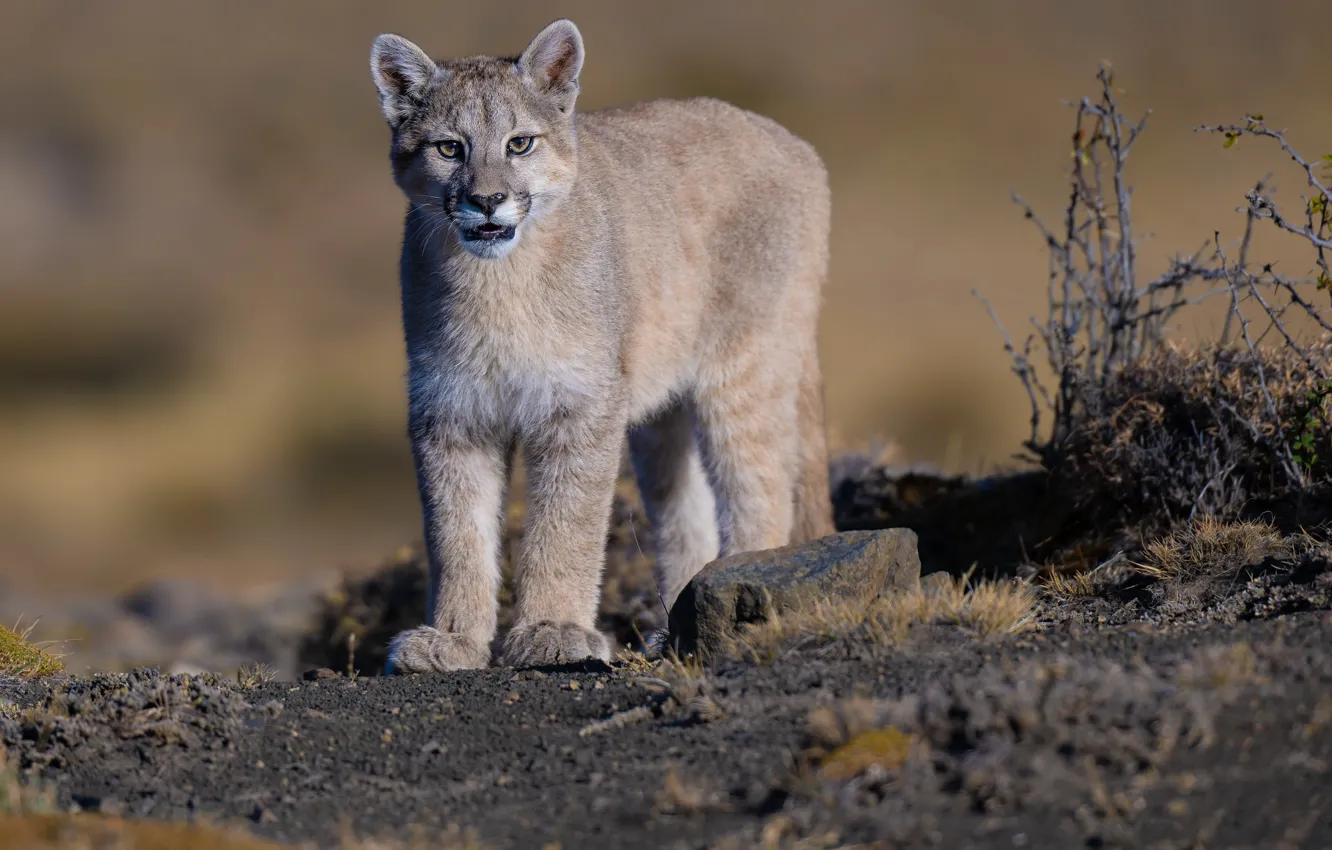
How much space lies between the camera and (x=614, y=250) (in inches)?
271

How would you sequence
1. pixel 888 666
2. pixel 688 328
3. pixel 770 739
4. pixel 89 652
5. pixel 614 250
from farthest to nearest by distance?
pixel 89 652
pixel 688 328
pixel 614 250
pixel 888 666
pixel 770 739

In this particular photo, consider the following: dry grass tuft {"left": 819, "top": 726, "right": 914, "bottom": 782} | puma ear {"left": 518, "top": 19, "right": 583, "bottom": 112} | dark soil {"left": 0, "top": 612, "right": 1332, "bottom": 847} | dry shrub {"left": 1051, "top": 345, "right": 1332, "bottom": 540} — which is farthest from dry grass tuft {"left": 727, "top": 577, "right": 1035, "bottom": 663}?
puma ear {"left": 518, "top": 19, "right": 583, "bottom": 112}

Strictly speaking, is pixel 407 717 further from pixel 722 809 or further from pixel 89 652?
pixel 89 652

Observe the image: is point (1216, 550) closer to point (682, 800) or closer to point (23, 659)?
point (682, 800)

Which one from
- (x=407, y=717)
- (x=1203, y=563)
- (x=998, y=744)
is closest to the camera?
(x=998, y=744)

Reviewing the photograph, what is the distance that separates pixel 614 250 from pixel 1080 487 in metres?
2.92

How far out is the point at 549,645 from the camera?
612 cm

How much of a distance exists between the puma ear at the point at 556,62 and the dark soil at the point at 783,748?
2794 millimetres

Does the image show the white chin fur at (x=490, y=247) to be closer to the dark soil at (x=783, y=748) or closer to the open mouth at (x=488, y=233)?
the open mouth at (x=488, y=233)

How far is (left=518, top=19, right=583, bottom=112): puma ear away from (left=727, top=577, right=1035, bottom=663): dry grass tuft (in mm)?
2832

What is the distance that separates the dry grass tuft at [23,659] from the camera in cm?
→ 640

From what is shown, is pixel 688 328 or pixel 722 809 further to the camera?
pixel 688 328

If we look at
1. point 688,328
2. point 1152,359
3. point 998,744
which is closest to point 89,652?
point 688,328

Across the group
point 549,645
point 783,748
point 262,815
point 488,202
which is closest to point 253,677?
point 549,645
